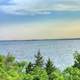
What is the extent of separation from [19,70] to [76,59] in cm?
885

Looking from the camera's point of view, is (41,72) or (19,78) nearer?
(19,78)

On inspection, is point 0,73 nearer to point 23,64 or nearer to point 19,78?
point 19,78

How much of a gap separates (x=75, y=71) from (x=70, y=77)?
219 centimetres

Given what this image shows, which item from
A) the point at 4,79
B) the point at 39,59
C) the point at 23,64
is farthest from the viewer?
the point at 39,59

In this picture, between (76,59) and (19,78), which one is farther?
(76,59)

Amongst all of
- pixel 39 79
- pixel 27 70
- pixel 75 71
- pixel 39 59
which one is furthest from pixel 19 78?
pixel 39 59

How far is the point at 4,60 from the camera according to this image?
128 ft

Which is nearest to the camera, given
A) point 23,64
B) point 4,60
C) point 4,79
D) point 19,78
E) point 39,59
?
point 4,79

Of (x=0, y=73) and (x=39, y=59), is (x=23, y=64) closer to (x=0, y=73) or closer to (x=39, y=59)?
(x=39, y=59)

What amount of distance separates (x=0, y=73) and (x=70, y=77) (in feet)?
31.1

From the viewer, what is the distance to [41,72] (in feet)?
135

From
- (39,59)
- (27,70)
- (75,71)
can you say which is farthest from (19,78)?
(39,59)

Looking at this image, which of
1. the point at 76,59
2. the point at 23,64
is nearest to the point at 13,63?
the point at 23,64

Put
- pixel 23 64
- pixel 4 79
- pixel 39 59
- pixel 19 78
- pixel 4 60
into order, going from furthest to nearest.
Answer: pixel 39 59 → pixel 23 64 → pixel 4 60 → pixel 19 78 → pixel 4 79
